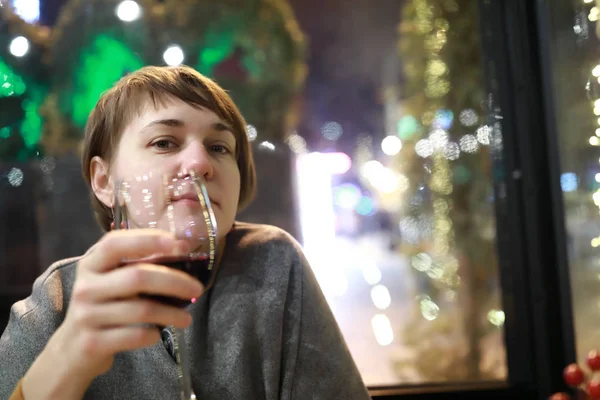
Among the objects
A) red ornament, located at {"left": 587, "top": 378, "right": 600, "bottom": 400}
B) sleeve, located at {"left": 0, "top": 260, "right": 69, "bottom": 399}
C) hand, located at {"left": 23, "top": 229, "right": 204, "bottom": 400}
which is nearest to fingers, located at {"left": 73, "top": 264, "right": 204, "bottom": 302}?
hand, located at {"left": 23, "top": 229, "right": 204, "bottom": 400}

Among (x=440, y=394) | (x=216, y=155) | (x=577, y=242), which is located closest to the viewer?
(x=216, y=155)

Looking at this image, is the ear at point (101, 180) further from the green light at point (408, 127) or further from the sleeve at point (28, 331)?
the green light at point (408, 127)

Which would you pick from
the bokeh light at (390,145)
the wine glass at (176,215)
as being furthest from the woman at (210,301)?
the bokeh light at (390,145)

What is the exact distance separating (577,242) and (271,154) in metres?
0.92

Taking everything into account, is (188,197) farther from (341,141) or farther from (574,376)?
(341,141)

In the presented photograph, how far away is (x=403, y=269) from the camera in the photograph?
1.88 metres

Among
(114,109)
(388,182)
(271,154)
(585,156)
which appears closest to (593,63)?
(585,156)

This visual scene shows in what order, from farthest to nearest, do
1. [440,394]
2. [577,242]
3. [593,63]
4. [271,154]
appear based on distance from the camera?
[271,154] < [440,394] < [577,242] < [593,63]

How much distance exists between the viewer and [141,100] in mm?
974

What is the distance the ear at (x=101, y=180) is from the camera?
1.03 metres

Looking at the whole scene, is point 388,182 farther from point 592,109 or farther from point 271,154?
point 592,109

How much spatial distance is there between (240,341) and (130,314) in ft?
1.16

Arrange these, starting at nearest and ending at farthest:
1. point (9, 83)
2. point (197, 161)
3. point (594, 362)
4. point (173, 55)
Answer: point (197, 161) → point (594, 362) → point (9, 83) → point (173, 55)

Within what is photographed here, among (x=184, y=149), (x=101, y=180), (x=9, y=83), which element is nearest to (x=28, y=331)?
(x=101, y=180)
